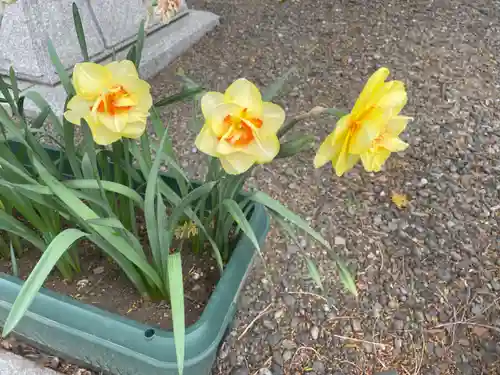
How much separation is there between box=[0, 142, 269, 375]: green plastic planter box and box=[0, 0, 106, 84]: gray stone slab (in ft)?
3.97

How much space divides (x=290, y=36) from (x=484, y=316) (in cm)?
171

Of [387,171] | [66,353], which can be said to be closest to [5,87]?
[66,353]

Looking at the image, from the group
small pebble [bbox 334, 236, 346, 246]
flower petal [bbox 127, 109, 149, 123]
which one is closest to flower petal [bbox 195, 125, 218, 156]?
flower petal [bbox 127, 109, 149, 123]

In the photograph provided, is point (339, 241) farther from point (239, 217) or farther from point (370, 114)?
point (370, 114)

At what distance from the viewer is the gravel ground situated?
50.7 inches

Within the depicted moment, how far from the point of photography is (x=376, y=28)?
2.58 metres

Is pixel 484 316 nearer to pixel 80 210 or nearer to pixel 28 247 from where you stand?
pixel 80 210

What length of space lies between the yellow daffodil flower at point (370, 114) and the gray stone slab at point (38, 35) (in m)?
1.57

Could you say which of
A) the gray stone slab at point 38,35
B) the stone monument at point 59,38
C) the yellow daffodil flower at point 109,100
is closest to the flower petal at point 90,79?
the yellow daffodil flower at point 109,100

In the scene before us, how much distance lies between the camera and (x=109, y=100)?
2.23 ft

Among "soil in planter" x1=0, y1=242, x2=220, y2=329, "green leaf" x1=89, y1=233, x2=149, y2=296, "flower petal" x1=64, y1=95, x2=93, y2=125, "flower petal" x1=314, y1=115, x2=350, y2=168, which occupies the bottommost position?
"soil in planter" x1=0, y1=242, x2=220, y2=329

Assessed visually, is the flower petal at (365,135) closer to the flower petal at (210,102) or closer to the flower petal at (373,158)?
the flower petal at (373,158)

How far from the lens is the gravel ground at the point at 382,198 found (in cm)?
129

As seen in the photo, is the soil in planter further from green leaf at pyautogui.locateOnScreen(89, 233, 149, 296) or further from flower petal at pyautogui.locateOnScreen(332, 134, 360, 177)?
flower petal at pyautogui.locateOnScreen(332, 134, 360, 177)
